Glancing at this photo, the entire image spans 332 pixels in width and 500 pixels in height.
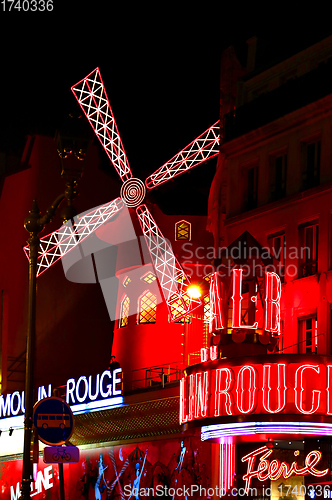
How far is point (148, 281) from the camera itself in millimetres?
21219

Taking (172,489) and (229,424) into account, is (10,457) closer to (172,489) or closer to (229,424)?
(172,489)

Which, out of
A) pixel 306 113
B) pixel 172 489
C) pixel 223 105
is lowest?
pixel 172 489

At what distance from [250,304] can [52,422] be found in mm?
5581

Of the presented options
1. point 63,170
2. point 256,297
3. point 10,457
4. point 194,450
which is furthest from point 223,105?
point 10,457

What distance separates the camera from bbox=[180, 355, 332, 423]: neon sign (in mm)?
12727

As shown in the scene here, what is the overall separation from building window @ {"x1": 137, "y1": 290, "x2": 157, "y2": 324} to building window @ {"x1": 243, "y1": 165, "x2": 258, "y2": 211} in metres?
5.18

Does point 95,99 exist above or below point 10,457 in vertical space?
above

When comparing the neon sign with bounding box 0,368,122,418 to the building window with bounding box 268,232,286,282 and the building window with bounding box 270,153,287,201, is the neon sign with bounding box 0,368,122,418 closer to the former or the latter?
the building window with bounding box 268,232,286,282

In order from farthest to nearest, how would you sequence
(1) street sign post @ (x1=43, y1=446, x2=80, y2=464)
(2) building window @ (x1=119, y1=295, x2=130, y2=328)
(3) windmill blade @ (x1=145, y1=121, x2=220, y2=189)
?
(2) building window @ (x1=119, y1=295, x2=130, y2=328) → (3) windmill blade @ (x1=145, y1=121, x2=220, y2=189) → (1) street sign post @ (x1=43, y1=446, x2=80, y2=464)

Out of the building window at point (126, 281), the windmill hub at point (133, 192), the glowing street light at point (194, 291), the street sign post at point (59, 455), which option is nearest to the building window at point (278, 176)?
the glowing street light at point (194, 291)

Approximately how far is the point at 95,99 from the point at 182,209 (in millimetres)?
3571

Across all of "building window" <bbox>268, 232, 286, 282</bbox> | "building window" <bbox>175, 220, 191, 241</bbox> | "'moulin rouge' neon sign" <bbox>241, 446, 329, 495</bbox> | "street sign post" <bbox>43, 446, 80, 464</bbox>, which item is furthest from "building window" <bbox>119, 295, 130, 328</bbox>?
"street sign post" <bbox>43, 446, 80, 464</bbox>

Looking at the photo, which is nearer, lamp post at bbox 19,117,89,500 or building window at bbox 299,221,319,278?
lamp post at bbox 19,117,89,500

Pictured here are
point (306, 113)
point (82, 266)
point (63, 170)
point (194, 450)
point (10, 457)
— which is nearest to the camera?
point (63, 170)
